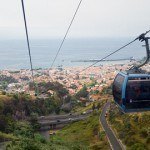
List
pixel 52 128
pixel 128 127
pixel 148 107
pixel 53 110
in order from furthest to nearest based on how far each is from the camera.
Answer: pixel 53 110
pixel 52 128
pixel 128 127
pixel 148 107

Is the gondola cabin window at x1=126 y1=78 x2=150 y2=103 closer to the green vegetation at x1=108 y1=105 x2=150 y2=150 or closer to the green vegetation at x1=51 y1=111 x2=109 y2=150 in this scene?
the green vegetation at x1=108 y1=105 x2=150 y2=150

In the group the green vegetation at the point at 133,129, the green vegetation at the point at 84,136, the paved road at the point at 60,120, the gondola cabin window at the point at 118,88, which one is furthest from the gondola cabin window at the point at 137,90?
the paved road at the point at 60,120

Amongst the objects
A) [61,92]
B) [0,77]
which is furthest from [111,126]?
[0,77]

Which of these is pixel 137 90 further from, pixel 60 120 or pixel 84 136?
pixel 60 120

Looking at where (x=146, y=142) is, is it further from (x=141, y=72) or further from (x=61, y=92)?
(x=61, y=92)

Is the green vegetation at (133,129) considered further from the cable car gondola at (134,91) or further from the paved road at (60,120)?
the cable car gondola at (134,91)

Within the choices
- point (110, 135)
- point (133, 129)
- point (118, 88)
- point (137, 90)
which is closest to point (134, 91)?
point (137, 90)

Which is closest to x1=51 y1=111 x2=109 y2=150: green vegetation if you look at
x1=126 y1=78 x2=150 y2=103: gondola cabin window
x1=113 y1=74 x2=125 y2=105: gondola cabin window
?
x1=113 y1=74 x2=125 y2=105: gondola cabin window

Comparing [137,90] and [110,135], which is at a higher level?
[137,90]
